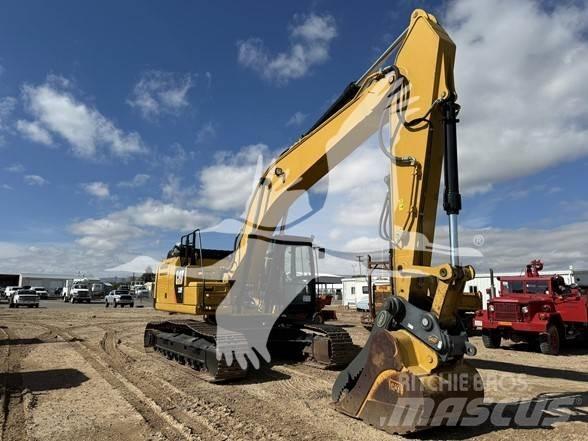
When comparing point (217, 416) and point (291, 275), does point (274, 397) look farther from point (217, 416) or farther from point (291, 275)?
point (291, 275)

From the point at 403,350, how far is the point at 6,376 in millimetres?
8196

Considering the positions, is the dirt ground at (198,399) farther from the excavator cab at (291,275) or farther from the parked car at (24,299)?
the parked car at (24,299)

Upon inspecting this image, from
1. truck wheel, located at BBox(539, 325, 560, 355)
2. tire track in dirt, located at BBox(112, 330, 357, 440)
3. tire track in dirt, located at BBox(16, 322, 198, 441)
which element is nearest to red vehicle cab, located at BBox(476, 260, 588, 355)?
truck wheel, located at BBox(539, 325, 560, 355)

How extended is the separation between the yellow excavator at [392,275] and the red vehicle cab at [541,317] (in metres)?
6.75

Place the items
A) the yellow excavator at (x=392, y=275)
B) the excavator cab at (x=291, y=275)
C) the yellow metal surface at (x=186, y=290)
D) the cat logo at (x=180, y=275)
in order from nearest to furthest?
the yellow excavator at (x=392, y=275) < the yellow metal surface at (x=186, y=290) < the excavator cab at (x=291, y=275) < the cat logo at (x=180, y=275)

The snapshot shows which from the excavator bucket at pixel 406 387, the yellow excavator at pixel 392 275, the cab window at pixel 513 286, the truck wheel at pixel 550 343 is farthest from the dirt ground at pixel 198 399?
the cab window at pixel 513 286

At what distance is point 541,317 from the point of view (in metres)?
14.2

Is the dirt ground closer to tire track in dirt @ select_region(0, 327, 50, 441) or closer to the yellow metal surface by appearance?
tire track in dirt @ select_region(0, 327, 50, 441)

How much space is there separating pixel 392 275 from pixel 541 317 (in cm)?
965

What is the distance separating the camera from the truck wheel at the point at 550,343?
1388 cm

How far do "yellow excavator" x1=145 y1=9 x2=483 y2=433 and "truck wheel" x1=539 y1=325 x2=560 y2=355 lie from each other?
707 centimetres

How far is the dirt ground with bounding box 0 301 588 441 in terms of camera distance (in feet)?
20.0

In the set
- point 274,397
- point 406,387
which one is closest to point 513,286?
point 274,397

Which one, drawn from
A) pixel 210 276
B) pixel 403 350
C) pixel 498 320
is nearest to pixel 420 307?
pixel 403 350
